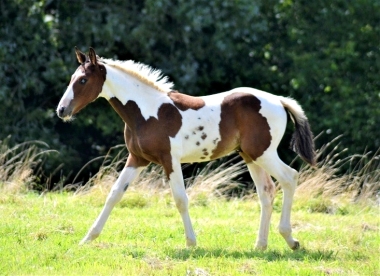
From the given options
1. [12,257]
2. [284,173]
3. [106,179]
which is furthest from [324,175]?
[12,257]

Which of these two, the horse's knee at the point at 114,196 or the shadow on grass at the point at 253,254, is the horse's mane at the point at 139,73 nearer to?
the horse's knee at the point at 114,196

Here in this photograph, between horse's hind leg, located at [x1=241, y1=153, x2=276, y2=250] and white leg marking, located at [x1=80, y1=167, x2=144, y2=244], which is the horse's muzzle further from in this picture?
horse's hind leg, located at [x1=241, y1=153, x2=276, y2=250]

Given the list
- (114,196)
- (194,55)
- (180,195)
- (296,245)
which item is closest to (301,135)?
(296,245)

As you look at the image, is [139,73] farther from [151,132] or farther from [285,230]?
[285,230]

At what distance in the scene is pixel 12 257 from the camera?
7.56 meters

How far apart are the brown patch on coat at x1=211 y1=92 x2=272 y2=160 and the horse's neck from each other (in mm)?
676

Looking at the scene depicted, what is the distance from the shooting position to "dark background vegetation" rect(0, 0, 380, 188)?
18.8 metres

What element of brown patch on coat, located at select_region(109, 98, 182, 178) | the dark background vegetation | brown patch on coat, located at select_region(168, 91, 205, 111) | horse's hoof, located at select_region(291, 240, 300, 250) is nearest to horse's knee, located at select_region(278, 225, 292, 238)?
horse's hoof, located at select_region(291, 240, 300, 250)

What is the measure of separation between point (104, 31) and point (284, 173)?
1097 cm

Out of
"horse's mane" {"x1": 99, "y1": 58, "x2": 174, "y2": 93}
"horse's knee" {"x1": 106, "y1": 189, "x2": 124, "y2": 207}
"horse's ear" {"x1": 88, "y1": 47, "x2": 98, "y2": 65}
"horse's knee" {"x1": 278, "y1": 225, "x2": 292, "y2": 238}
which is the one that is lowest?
"horse's knee" {"x1": 278, "y1": 225, "x2": 292, "y2": 238}

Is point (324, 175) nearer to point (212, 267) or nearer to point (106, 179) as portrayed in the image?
Answer: point (106, 179)

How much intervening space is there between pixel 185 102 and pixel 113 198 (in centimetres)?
127

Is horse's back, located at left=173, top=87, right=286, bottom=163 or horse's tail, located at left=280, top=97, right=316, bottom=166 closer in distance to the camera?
horse's back, located at left=173, top=87, right=286, bottom=163

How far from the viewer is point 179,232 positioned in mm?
9578
